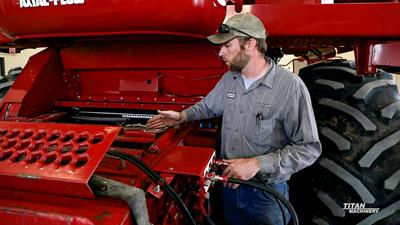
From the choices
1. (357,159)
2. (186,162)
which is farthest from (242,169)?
(357,159)

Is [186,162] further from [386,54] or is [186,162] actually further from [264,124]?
[386,54]

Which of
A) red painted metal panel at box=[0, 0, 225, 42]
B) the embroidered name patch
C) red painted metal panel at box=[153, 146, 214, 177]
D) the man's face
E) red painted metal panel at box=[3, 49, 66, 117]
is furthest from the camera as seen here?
red painted metal panel at box=[3, 49, 66, 117]

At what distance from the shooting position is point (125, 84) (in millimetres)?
2469

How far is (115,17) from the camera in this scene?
1.57 metres

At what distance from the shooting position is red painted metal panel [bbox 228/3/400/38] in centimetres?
173

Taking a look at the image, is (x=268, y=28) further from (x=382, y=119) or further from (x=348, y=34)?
(x=382, y=119)

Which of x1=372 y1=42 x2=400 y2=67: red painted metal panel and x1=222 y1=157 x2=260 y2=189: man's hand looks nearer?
x1=222 y1=157 x2=260 y2=189: man's hand

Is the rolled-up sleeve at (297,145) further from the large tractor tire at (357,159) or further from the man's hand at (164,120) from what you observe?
the man's hand at (164,120)

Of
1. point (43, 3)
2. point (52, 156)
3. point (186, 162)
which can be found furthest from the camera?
point (43, 3)

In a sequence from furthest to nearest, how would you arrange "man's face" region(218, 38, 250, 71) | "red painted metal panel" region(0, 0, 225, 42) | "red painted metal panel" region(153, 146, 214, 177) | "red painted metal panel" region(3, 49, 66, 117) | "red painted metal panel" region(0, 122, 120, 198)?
"red painted metal panel" region(3, 49, 66, 117), "man's face" region(218, 38, 250, 71), "red painted metal panel" region(0, 0, 225, 42), "red painted metal panel" region(153, 146, 214, 177), "red painted metal panel" region(0, 122, 120, 198)

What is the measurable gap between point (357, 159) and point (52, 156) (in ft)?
4.88

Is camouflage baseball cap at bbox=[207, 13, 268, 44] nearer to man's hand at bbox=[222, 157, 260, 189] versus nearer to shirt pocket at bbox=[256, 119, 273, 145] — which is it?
shirt pocket at bbox=[256, 119, 273, 145]

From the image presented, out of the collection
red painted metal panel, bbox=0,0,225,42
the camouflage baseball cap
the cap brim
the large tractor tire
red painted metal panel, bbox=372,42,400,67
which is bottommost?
the large tractor tire

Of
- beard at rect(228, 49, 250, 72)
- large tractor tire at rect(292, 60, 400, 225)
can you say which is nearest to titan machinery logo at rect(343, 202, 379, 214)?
large tractor tire at rect(292, 60, 400, 225)
